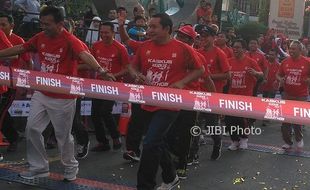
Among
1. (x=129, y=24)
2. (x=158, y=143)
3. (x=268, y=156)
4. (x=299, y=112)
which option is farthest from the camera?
(x=129, y=24)

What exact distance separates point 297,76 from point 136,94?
4.39m

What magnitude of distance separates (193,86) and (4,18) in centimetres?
286

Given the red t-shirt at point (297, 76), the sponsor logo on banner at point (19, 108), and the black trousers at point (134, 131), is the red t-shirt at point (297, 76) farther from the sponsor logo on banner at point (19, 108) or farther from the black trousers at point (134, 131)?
the sponsor logo on banner at point (19, 108)

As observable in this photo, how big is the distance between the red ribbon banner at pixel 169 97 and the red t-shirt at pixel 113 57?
2.13 metres

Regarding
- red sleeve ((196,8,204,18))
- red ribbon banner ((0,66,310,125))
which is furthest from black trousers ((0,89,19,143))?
red sleeve ((196,8,204,18))

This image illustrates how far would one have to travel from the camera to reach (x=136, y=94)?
5.38 metres

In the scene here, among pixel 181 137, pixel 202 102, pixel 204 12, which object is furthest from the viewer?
pixel 204 12

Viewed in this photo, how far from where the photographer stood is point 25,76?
228 inches

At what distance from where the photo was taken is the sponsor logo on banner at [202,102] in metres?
5.18

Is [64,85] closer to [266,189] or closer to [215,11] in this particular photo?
[266,189]

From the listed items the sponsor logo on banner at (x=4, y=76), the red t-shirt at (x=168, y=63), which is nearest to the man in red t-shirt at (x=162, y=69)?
the red t-shirt at (x=168, y=63)

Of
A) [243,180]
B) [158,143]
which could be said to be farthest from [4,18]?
[243,180]

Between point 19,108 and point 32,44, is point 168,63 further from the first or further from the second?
point 19,108

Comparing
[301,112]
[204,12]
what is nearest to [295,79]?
[301,112]
